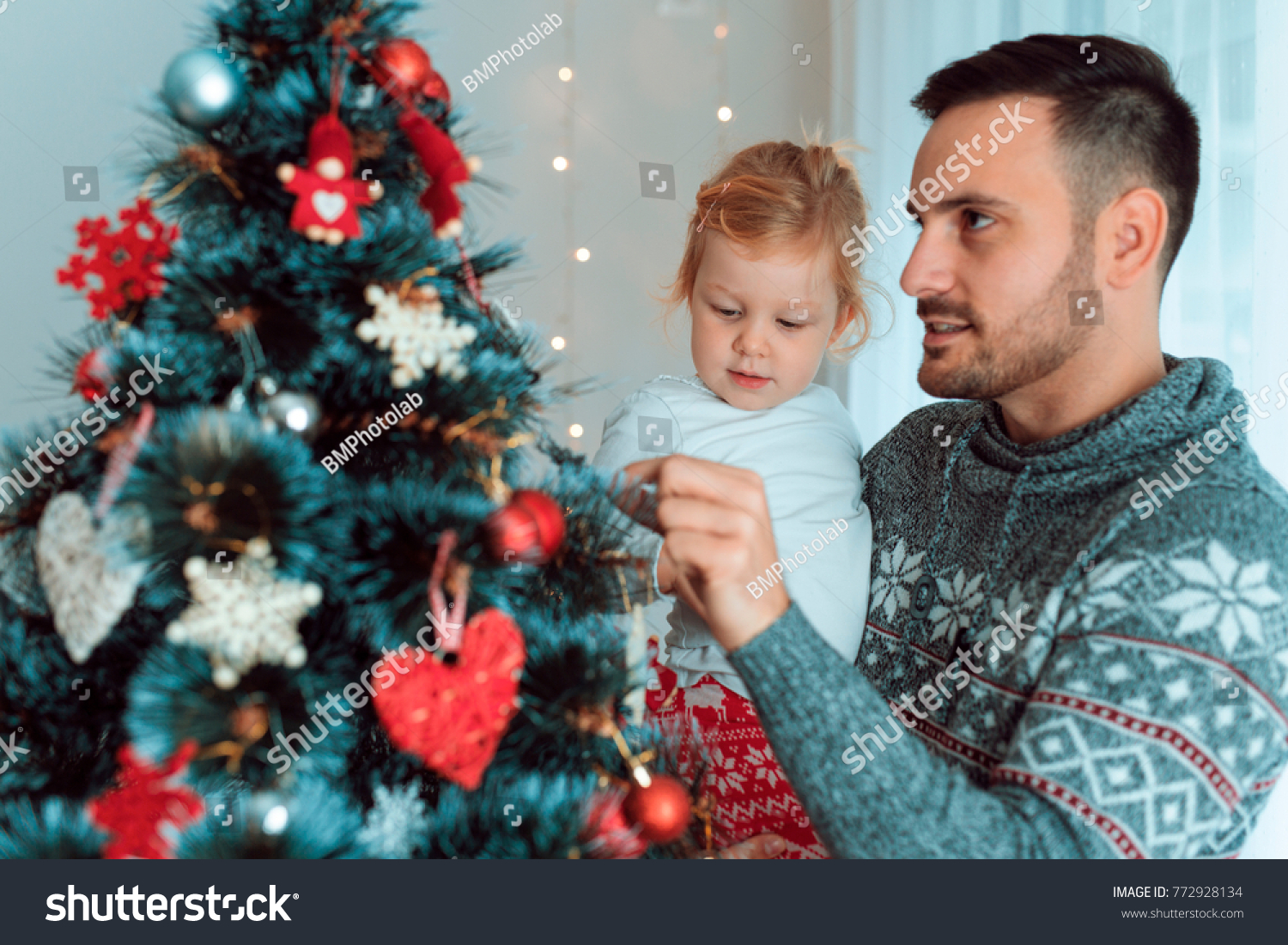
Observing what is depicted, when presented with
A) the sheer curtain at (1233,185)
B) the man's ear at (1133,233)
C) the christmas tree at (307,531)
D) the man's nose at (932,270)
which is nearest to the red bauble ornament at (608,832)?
the christmas tree at (307,531)

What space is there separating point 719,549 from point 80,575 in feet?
1.44

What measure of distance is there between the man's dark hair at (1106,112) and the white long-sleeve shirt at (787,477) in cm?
41

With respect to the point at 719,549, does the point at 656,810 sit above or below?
below

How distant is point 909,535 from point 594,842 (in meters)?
0.57

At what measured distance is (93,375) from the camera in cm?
57


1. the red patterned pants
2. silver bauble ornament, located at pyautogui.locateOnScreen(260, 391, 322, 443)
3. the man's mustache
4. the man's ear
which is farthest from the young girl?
silver bauble ornament, located at pyautogui.locateOnScreen(260, 391, 322, 443)

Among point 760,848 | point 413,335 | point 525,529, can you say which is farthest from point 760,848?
point 413,335

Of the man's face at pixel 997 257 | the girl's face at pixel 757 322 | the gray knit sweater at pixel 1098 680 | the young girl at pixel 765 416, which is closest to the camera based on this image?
the gray knit sweater at pixel 1098 680

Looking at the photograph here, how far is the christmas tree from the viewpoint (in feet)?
1.72

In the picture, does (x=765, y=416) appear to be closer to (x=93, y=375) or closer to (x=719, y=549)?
(x=719, y=549)

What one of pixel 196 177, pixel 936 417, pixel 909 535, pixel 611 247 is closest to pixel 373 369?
pixel 196 177

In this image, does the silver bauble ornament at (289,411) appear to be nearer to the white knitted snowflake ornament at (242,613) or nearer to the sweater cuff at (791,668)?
the white knitted snowflake ornament at (242,613)

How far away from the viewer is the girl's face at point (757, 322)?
113cm

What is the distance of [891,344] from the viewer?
6.81ft
